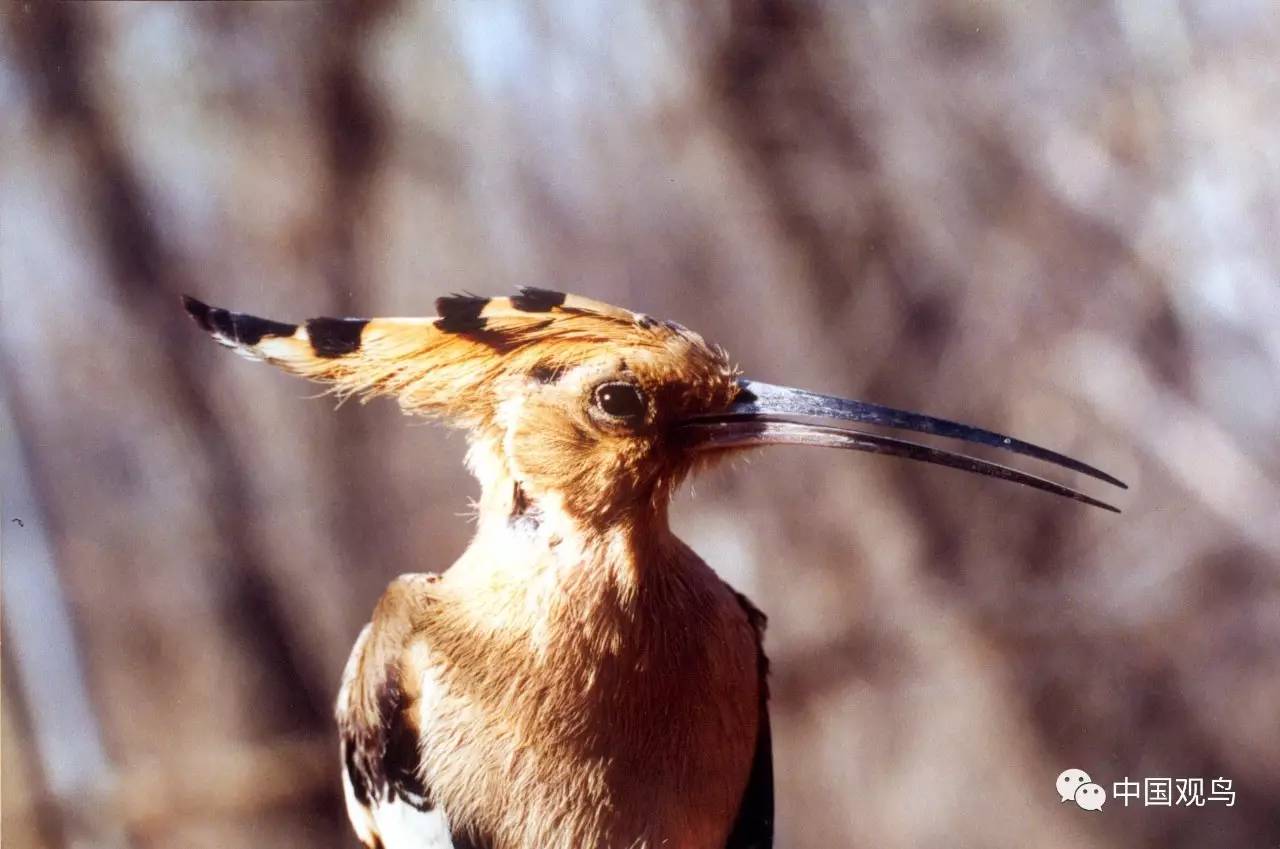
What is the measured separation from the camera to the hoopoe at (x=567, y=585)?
3.55 ft

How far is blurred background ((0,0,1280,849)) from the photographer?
1.36m

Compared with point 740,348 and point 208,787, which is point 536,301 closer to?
point 740,348

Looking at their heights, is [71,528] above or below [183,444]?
below

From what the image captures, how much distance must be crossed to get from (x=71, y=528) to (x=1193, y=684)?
1638 mm

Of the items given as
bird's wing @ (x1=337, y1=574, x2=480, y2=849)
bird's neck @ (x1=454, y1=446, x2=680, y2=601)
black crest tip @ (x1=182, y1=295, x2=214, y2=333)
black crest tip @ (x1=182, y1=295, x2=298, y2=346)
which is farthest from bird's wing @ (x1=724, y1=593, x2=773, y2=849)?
black crest tip @ (x1=182, y1=295, x2=214, y2=333)

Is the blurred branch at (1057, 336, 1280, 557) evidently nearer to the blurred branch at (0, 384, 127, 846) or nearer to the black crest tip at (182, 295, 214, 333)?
the black crest tip at (182, 295, 214, 333)

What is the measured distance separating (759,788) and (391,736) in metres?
0.48

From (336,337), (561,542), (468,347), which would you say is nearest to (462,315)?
(468,347)

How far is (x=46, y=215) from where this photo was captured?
145 centimetres

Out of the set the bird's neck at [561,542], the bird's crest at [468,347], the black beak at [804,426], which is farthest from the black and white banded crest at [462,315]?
the black beak at [804,426]

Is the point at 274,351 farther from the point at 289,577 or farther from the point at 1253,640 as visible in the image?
the point at 1253,640

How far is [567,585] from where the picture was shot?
110 centimetres

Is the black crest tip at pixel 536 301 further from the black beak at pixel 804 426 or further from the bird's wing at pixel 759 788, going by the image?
the bird's wing at pixel 759 788

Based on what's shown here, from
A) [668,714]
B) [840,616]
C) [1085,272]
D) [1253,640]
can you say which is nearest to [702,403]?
[668,714]
